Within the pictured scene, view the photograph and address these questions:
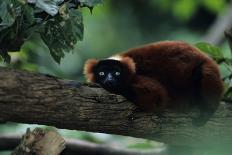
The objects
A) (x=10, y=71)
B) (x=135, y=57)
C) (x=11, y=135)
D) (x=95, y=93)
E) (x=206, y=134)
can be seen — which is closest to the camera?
(x=10, y=71)

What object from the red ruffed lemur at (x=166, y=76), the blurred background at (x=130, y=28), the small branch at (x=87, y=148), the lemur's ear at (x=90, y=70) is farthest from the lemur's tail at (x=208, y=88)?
the blurred background at (x=130, y=28)

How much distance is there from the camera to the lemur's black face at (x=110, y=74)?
5.79m

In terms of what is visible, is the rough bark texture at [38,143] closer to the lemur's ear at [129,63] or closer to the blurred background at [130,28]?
the lemur's ear at [129,63]

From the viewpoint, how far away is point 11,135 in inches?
267

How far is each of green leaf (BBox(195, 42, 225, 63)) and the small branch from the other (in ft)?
3.43

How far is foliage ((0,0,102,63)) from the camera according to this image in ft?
15.2

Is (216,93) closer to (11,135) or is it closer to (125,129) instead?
(125,129)

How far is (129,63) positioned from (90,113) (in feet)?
3.04

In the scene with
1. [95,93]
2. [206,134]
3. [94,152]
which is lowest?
[94,152]

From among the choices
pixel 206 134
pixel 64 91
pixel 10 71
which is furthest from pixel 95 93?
pixel 206 134

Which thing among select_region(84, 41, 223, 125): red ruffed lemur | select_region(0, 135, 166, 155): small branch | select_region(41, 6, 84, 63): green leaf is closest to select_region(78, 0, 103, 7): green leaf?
select_region(41, 6, 84, 63): green leaf

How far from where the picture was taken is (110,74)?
19.7 feet

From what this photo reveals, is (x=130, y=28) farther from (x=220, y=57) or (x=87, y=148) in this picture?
(x=220, y=57)

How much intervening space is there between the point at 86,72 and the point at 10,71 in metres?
1.56
